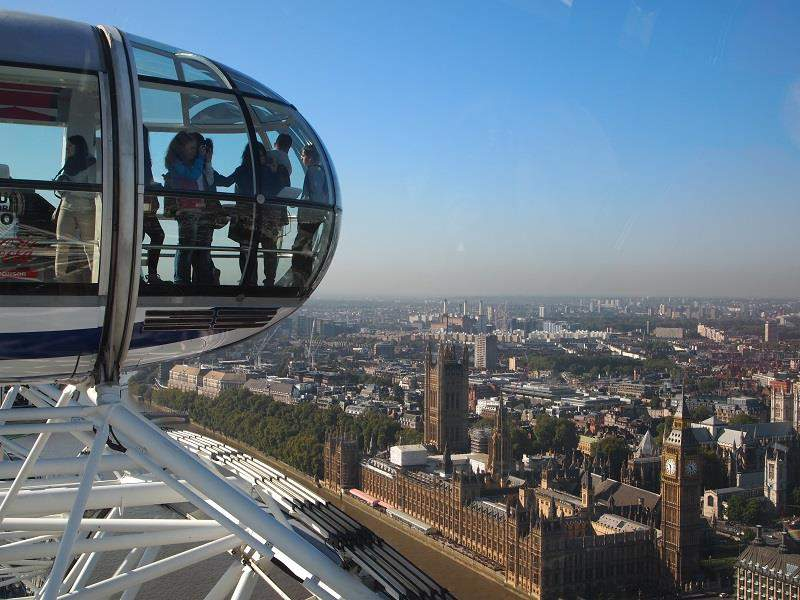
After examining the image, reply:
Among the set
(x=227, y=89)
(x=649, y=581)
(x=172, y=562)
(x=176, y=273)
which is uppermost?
(x=227, y=89)

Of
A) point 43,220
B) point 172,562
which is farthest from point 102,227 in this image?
point 172,562

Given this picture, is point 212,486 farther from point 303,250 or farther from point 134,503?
point 134,503

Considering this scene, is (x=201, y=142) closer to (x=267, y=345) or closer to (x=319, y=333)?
(x=267, y=345)

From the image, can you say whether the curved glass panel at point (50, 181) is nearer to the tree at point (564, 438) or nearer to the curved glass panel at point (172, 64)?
the curved glass panel at point (172, 64)

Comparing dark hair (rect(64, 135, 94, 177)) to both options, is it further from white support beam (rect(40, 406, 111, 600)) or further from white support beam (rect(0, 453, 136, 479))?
white support beam (rect(0, 453, 136, 479))

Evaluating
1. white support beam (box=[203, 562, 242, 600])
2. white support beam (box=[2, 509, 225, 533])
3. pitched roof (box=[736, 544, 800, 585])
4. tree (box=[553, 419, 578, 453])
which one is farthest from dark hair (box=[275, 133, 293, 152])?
tree (box=[553, 419, 578, 453])

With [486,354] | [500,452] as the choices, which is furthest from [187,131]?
[486,354]
